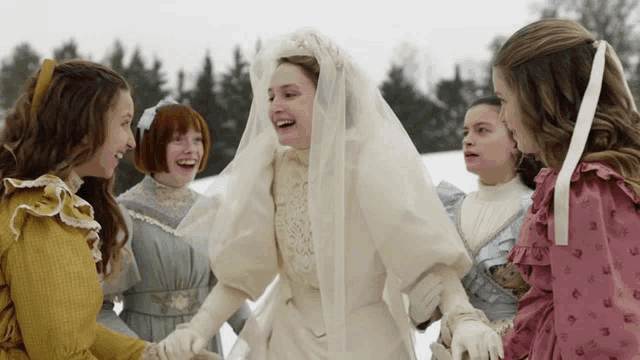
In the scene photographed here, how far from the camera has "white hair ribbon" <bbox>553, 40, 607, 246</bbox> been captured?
182 cm

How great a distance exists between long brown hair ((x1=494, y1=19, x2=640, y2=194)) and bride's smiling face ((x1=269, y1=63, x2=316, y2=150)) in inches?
35.5

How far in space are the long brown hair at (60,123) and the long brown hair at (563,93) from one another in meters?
1.21

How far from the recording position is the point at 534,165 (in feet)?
11.1

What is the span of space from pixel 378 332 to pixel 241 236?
0.57 meters

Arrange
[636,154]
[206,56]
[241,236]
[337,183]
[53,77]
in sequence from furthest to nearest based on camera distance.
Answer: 1. [206,56]
2. [241,236]
3. [337,183]
4. [53,77]
5. [636,154]

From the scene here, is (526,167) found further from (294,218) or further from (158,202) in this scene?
(158,202)

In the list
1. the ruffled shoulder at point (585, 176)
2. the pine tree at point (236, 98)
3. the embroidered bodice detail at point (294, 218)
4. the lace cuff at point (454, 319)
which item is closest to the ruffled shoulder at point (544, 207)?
the ruffled shoulder at point (585, 176)

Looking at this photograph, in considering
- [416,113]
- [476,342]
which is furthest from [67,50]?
[476,342]

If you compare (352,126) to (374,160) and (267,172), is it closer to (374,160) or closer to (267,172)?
(374,160)

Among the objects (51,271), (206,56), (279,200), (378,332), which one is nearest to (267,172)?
(279,200)

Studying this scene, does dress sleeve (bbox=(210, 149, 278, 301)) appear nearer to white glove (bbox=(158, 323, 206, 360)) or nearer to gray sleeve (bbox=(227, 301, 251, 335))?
white glove (bbox=(158, 323, 206, 360))

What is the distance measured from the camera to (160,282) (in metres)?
3.67

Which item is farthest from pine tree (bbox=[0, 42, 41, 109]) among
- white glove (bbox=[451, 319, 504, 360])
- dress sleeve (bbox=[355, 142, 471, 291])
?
white glove (bbox=[451, 319, 504, 360])

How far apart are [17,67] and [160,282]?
1831 cm
